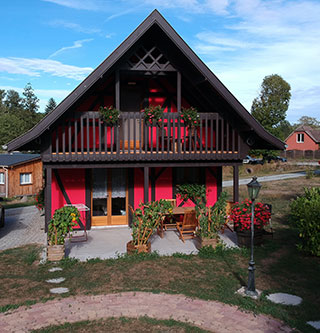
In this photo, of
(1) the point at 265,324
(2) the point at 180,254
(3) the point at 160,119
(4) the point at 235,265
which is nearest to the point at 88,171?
(3) the point at 160,119

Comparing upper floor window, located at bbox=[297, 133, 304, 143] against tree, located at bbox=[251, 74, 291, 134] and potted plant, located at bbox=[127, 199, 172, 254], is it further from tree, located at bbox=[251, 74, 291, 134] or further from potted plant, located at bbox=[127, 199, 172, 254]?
potted plant, located at bbox=[127, 199, 172, 254]

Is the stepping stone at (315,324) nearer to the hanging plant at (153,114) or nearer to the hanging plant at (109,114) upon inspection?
the hanging plant at (153,114)

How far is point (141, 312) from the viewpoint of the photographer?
644cm

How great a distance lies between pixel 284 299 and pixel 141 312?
2.67 meters

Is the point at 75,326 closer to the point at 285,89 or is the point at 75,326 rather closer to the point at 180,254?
the point at 180,254

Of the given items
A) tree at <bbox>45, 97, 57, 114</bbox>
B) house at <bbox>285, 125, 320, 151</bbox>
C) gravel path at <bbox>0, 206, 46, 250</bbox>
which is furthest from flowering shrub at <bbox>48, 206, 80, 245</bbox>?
house at <bbox>285, 125, 320, 151</bbox>

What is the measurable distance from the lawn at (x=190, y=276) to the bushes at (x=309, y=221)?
0.96 ft

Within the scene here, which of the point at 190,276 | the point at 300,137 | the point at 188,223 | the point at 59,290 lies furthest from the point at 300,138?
the point at 59,290

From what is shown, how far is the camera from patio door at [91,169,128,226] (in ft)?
42.6

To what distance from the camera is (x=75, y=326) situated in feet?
19.5

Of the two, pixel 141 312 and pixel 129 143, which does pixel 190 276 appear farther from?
pixel 129 143

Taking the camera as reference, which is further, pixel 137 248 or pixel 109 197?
pixel 109 197

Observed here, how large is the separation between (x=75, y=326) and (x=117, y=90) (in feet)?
23.1

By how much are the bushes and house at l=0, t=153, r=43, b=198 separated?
22.8 m
